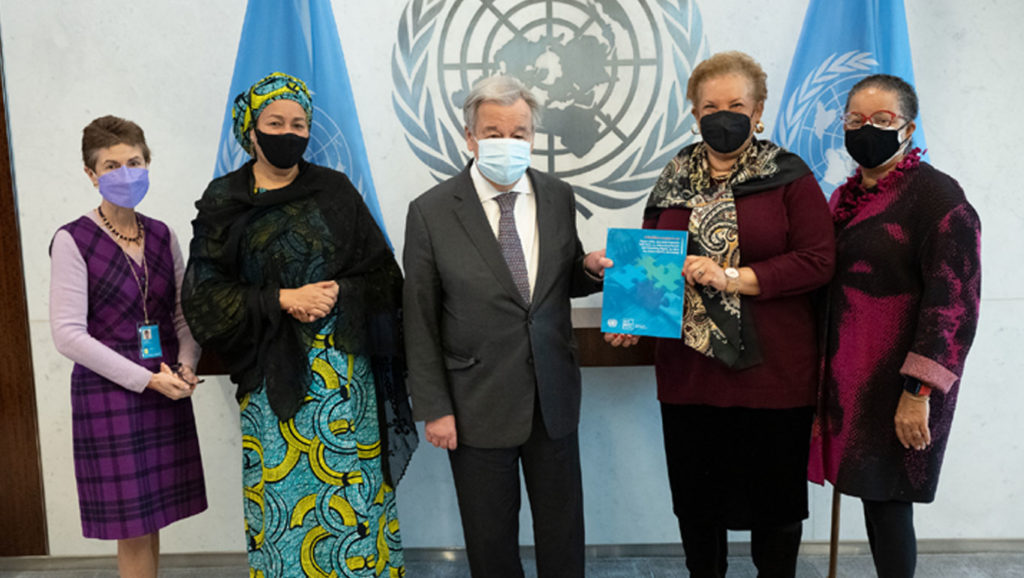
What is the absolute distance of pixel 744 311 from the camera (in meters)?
1.81

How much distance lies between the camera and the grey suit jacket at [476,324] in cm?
175

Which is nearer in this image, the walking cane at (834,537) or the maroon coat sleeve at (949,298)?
the maroon coat sleeve at (949,298)

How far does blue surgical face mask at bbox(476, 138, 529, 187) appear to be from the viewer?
173 cm

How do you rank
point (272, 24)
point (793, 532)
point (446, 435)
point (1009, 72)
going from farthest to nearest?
point (1009, 72)
point (272, 24)
point (793, 532)
point (446, 435)

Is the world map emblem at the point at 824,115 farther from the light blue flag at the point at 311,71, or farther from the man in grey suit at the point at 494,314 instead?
the light blue flag at the point at 311,71

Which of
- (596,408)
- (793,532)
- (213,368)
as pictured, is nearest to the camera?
(793,532)

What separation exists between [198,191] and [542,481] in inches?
74.3

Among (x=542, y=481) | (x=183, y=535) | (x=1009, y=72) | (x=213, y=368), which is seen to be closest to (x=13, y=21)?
(x=213, y=368)

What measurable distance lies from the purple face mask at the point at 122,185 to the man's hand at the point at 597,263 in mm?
1327

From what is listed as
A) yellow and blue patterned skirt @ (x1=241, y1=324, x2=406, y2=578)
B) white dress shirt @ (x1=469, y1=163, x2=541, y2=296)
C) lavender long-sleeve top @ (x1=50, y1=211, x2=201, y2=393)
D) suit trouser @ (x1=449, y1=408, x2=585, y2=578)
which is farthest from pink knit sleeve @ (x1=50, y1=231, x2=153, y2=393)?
white dress shirt @ (x1=469, y1=163, x2=541, y2=296)

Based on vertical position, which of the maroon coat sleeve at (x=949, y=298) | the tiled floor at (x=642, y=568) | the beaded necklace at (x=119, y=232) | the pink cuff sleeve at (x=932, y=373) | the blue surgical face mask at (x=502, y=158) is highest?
the blue surgical face mask at (x=502, y=158)

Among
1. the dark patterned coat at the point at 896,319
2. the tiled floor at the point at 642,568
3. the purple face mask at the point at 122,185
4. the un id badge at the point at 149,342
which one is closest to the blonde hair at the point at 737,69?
the dark patterned coat at the point at 896,319

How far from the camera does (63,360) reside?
9.11 feet

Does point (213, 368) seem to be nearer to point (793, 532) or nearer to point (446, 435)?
point (446, 435)
